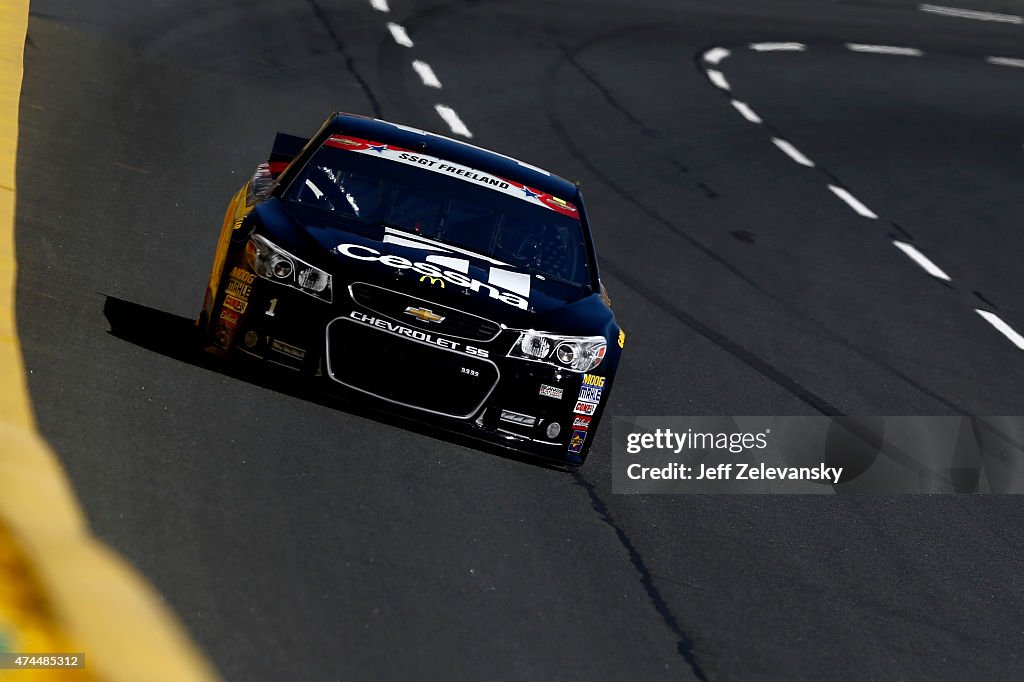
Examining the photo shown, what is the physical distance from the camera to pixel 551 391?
805 cm

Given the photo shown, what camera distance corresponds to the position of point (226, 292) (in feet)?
26.4

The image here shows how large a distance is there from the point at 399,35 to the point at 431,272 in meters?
12.7

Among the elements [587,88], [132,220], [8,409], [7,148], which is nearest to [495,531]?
[8,409]

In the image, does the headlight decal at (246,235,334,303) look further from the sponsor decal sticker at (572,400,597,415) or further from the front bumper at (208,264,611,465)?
the sponsor decal sticker at (572,400,597,415)

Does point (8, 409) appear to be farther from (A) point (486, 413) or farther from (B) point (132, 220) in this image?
(B) point (132, 220)

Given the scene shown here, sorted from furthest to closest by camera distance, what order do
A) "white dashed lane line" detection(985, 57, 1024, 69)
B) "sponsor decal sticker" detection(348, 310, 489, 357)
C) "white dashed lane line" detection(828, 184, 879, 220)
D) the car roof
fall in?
1. "white dashed lane line" detection(985, 57, 1024, 69)
2. "white dashed lane line" detection(828, 184, 879, 220)
3. the car roof
4. "sponsor decal sticker" detection(348, 310, 489, 357)

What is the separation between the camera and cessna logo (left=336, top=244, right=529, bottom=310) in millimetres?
7879

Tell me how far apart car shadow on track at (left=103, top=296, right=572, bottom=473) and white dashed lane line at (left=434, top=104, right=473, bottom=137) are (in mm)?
7151

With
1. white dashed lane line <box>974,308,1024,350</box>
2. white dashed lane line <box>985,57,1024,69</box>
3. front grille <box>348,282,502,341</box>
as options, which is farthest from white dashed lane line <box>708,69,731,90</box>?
front grille <box>348,282,502,341</box>

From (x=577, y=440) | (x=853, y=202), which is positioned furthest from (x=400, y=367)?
(x=853, y=202)

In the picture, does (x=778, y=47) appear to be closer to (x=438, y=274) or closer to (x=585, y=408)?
(x=585, y=408)

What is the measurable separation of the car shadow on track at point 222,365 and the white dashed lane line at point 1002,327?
6.66 m

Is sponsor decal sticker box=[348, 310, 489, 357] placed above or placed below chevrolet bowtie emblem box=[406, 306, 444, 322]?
below

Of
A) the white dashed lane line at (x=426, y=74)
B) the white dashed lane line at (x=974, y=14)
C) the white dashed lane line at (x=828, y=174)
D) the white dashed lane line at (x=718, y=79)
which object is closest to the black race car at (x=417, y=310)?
the white dashed lane line at (x=828, y=174)
